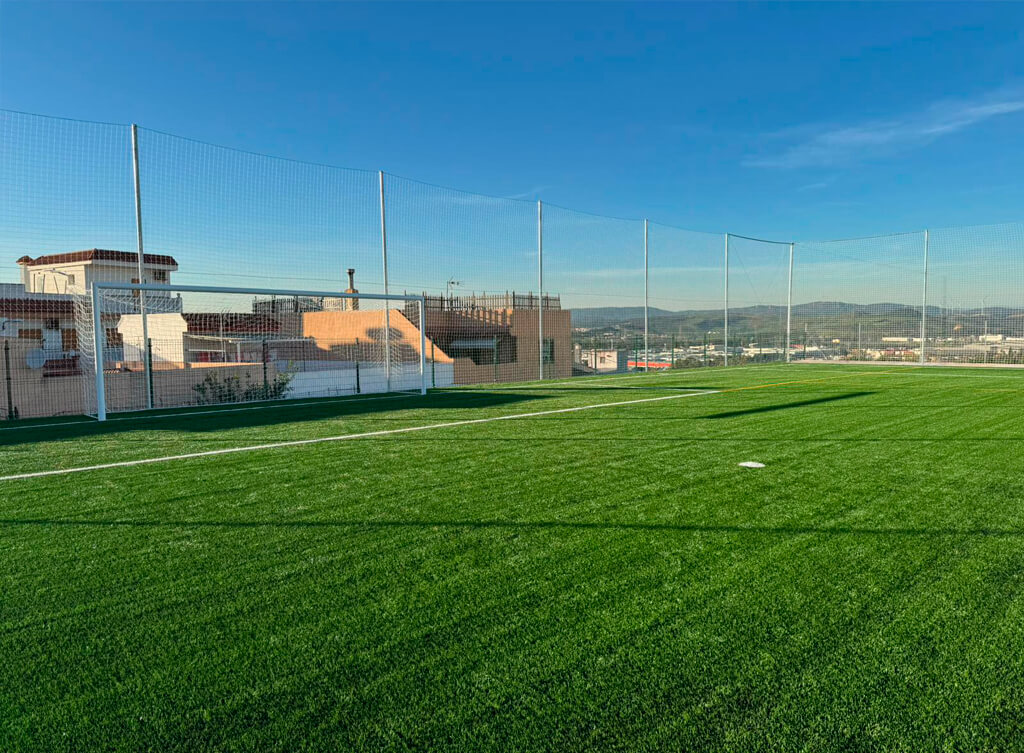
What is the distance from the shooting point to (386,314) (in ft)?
41.0

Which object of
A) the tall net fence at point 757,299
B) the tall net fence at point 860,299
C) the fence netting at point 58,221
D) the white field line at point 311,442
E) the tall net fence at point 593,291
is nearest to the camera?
the white field line at point 311,442

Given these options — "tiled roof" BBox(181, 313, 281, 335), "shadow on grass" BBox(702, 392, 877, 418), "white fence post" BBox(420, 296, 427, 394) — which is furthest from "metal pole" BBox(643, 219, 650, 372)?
"tiled roof" BBox(181, 313, 281, 335)

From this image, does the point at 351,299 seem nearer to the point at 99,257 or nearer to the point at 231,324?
the point at 231,324

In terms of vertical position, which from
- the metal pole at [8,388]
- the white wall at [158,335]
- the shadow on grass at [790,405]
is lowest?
the shadow on grass at [790,405]

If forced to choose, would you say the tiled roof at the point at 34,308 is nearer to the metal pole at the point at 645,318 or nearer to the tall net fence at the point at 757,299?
the metal pole at the point at 645,318

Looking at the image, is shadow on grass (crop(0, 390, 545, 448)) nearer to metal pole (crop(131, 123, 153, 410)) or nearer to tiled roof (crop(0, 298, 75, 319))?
metal pole (crop(131, 123, 153, 410))

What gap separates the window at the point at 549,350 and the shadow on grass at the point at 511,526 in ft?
39.6

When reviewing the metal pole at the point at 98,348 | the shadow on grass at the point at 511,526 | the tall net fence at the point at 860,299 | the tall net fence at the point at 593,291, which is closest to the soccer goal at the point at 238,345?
the metal pole at the point at 98,348

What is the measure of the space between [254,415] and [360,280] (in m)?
4.39

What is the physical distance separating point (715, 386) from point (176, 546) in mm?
11169

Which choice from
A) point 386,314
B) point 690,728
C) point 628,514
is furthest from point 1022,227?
point 690,728

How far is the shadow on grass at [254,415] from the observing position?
278 inches

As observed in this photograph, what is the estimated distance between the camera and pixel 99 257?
9828mm

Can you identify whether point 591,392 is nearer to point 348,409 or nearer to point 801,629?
point 348,409
